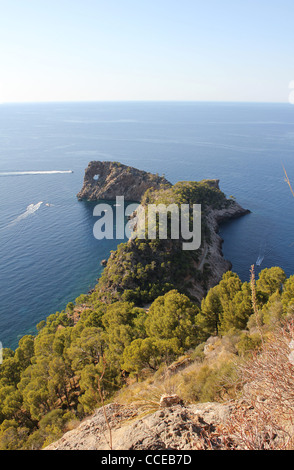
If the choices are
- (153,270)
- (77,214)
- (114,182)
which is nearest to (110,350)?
(153,270)

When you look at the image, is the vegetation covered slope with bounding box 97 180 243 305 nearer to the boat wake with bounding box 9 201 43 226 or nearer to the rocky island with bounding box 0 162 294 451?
the rocky island with bounding box 0 162 294 451

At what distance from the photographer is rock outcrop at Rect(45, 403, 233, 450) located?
260 inches

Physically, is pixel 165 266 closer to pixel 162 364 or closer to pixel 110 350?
pixel 110 350

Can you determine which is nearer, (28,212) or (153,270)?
(153,270)

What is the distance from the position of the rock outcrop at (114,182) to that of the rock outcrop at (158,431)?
3629 inches

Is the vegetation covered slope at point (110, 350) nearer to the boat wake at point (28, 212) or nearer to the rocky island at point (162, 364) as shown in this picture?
the rocky island at point (162, 364)

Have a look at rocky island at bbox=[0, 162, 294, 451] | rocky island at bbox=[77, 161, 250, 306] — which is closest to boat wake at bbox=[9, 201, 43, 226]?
rocky island at bbox=[77, 161, 250, 306]

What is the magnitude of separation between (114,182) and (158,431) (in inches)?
3933

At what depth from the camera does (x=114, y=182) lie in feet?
338

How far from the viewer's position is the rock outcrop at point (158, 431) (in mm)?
6613

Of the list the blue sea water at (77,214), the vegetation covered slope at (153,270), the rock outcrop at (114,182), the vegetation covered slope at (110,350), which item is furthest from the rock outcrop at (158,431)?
the rock outcrop at (114,182)

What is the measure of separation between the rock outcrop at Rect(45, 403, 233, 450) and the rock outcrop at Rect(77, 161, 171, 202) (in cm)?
9217

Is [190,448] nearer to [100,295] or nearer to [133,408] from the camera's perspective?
[133,408]
